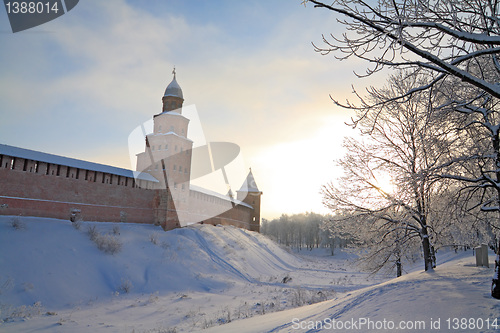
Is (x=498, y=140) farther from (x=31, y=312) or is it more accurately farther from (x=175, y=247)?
(x=175, y=247)

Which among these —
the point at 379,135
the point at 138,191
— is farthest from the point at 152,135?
the point at 379,135

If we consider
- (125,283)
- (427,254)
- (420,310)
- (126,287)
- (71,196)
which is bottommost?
(126,287)

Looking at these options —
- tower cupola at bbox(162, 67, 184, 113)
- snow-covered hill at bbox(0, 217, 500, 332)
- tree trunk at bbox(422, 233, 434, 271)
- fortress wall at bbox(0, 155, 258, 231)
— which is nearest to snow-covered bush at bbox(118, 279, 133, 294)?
snow-covered hill at bbox(0, 217, 500, 332)

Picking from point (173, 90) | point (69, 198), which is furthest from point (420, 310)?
point (173, 90)

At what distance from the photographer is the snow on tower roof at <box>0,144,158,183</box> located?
15655mm

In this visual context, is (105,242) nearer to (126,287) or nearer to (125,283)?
(125,283)

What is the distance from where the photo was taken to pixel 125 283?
14.3m

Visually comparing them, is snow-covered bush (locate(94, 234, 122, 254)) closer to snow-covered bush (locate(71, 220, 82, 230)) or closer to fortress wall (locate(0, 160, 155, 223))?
snow-covered bush (locate(71, 220, 82, 230))

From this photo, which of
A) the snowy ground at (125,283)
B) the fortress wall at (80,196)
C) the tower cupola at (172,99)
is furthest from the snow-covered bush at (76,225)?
the tower cupola at (172,99)

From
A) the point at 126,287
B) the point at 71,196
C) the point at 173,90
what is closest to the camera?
the point at 126,287

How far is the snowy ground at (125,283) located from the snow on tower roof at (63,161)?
326 centimetres

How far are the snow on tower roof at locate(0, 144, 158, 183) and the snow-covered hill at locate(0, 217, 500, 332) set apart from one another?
3297mm

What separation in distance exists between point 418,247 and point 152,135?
72.3 ft

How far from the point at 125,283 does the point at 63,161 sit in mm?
8402
